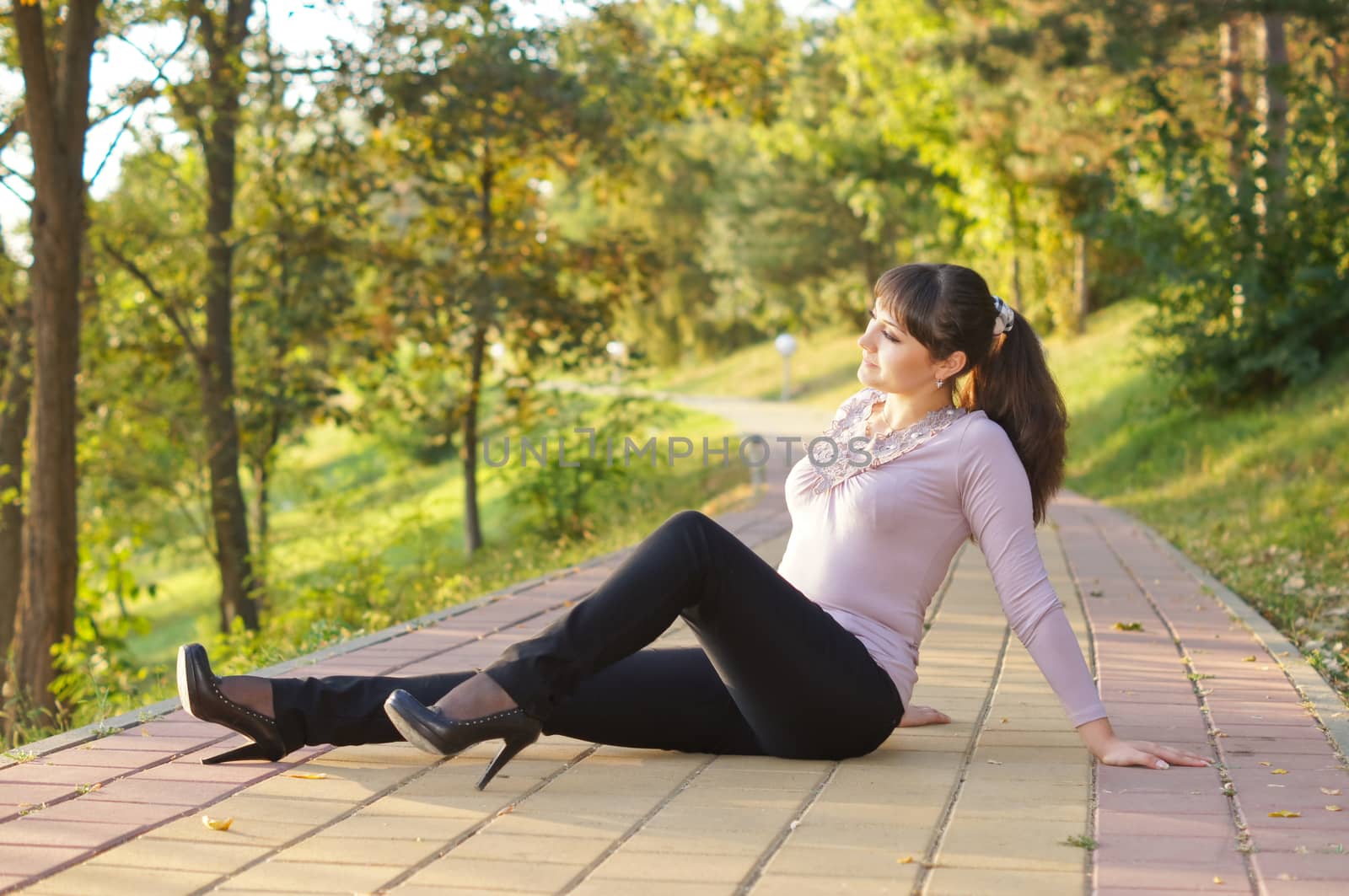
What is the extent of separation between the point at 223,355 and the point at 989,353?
10.5 m

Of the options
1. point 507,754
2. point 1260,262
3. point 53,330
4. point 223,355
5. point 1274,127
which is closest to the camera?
point 507,754

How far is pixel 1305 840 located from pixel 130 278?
45.4 ft

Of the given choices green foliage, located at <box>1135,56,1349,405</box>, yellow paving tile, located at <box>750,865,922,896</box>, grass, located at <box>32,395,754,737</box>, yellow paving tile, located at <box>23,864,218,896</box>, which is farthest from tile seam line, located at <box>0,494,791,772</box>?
green foliage, located at <box>1135,56,1349,405</box>

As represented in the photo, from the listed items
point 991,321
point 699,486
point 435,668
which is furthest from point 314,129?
point 991,321

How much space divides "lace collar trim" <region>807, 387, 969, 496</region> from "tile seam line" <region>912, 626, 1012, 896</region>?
0.83 m

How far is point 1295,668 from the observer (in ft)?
16.9

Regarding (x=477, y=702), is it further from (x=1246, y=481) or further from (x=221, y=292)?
(x=221, y=292)

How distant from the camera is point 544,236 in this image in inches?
570

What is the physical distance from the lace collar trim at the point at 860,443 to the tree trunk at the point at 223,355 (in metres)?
9.45

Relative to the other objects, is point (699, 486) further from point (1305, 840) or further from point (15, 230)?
point (1305, 840)

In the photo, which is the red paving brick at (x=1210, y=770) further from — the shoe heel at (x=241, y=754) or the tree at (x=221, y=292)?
the tree at (x=221, y=292)

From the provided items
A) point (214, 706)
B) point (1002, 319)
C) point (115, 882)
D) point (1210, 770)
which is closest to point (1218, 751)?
point (1210, 770)

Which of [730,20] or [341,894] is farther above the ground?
[730,20]

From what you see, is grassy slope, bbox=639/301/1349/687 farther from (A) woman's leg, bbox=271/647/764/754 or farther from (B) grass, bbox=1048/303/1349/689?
(A) woman's leg, bbox=271/647/764/754
